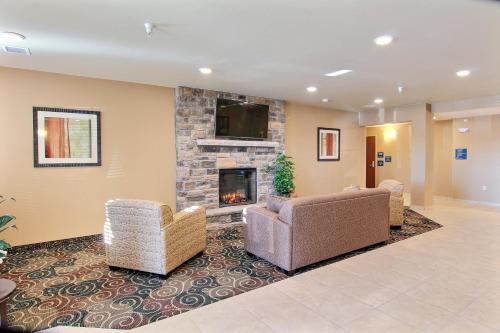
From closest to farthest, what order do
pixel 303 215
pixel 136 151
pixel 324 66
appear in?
pixel 303 215 < pixel 324 66 < pixel 136 151

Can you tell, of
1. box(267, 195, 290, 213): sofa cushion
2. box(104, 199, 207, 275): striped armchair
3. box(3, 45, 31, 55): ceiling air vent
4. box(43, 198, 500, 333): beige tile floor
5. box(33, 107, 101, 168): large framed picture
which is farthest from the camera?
box(33, 107, 101, 168): large framed picture

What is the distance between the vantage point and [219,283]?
9.87 feet

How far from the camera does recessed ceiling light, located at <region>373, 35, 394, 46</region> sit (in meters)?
2.94

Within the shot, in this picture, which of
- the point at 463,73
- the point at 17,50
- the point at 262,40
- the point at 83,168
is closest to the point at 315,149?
the point at 463,73

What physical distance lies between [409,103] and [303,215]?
16.6ft

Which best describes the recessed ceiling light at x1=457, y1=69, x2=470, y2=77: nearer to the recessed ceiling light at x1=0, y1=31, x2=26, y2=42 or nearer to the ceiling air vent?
the recessed ceiling light at x1=0, y1=31, x2=26, y2=42

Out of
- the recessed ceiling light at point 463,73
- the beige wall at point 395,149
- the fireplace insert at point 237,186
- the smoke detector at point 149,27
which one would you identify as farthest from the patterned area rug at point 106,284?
the beige wall at point 395,149

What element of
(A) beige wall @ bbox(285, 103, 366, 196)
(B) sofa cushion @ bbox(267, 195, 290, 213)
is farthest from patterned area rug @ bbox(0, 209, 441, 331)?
(A) beige wall @ bbox(285, 103, 366, 196)

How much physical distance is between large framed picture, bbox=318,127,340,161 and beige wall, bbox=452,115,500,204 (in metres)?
3.27

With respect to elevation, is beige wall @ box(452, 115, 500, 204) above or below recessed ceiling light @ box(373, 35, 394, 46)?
below

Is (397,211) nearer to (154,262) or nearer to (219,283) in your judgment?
(219,283)

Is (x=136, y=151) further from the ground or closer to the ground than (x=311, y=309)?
further from the ground

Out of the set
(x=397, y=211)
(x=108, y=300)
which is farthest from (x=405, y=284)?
(x=108, y=300)

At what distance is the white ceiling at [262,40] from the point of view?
7.72 ft
